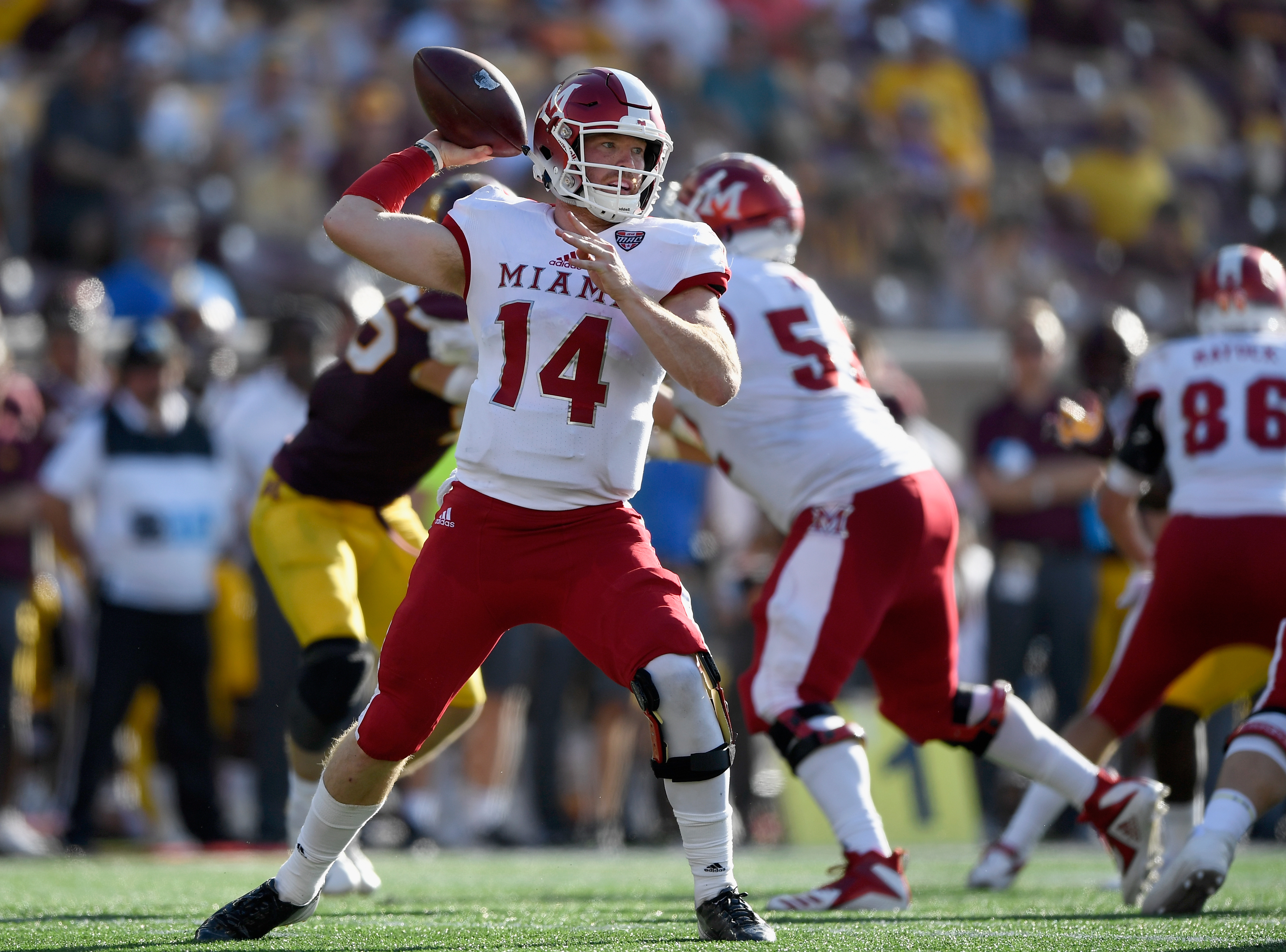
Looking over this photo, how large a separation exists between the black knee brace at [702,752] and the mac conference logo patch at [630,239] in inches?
33.5

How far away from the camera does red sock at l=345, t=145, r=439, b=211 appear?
142 inches

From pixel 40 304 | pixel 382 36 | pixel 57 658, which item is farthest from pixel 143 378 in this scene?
pixel 382 36

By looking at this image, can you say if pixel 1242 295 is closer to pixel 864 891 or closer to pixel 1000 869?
pixel 1000 869

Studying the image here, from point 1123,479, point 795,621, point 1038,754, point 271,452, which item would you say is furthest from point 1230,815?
point 271,452

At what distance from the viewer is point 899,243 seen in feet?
38.2

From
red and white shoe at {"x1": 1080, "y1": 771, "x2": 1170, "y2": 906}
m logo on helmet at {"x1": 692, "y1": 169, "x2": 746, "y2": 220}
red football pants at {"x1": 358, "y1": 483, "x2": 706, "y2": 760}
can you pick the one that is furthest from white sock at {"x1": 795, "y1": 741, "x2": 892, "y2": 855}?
m logo on helmet at {"x1": 692, "y1": 169, "x2": 746, "y2": 220}

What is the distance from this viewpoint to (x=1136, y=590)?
536 cm

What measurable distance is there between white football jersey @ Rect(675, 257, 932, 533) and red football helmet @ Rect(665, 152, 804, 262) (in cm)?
12

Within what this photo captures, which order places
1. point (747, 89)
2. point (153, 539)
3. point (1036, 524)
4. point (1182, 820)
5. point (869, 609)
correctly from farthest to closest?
point (747, 89) → point (1036, 524) → point (153, 539) → point (1182, 820) → point (869, 609)

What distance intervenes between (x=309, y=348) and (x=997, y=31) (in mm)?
8591

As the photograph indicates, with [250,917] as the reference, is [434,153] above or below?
above

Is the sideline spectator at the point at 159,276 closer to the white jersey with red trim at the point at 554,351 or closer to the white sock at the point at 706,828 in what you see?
the white jersey with red trim at the point at 554,351

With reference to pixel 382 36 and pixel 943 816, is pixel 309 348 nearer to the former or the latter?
pixel 943 816

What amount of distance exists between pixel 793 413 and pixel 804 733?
0.87m
